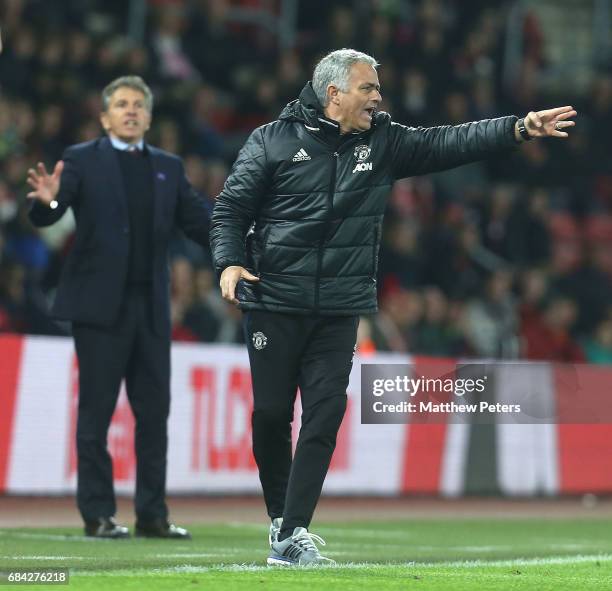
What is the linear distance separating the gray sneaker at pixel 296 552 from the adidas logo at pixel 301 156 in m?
1.56

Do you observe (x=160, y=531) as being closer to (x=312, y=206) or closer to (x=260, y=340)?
(x=260, y=340)

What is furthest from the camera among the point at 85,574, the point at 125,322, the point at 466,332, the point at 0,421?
the point at 466,332

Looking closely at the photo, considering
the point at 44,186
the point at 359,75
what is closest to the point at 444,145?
the point at 359,75

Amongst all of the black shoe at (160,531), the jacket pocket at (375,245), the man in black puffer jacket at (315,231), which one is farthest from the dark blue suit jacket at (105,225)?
the jacket pocket at (375,245)

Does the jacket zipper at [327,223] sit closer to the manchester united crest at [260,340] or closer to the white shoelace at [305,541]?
the manchester united crest at [260,340]

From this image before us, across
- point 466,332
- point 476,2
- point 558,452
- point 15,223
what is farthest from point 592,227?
point 15,223

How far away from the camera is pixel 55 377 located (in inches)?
453

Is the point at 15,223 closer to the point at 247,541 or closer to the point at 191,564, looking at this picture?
the point at 247,541

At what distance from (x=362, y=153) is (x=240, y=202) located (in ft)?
1.85

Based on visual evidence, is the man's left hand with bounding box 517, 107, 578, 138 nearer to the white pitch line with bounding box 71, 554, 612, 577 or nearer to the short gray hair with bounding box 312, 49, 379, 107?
the short gray hair with bounding box 312, 49, 379, 107

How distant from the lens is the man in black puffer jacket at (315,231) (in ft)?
22.6

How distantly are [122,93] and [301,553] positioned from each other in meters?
3.12

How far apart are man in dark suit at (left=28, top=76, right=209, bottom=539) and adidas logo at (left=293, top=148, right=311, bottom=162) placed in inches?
76.4

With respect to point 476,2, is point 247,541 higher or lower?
lower
